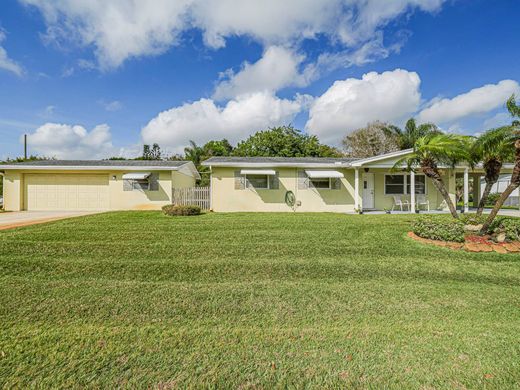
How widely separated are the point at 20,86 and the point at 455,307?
67.2 ft

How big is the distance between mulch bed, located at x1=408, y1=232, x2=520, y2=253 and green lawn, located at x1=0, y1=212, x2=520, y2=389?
42cm

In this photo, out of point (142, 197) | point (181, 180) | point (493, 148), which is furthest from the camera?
point (181, 180)

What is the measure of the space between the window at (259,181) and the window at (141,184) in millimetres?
6633

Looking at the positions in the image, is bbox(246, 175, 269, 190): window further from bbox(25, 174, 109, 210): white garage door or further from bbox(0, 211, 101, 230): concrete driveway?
bbox(25, 174, 109, 210): white garage door

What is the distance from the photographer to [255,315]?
12.8 ft

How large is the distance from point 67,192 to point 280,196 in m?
14.2

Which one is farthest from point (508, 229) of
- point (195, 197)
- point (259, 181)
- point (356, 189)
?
point (195, 197)

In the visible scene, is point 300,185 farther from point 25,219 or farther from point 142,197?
point 25,219

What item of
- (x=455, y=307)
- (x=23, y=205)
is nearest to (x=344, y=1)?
(x=455, y=307)

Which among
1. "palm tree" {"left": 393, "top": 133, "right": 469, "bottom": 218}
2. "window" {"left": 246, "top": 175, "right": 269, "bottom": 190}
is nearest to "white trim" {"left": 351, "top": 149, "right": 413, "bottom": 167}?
"palm tree" {"left": 393, "top": 133, "right": 469, "bottom": 218}

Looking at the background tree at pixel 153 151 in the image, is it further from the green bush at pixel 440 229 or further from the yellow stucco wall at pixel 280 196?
the green bush at pixel 440 229

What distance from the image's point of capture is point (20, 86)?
14.1m

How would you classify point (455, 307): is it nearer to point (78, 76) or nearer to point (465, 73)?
point (465, 73)

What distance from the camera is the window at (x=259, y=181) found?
52.1 feet
